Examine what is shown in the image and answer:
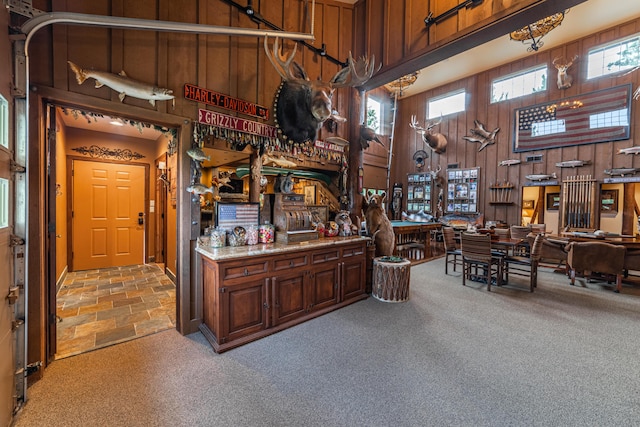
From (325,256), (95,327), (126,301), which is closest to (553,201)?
(325,256)

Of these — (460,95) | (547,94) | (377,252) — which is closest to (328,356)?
(377,252)

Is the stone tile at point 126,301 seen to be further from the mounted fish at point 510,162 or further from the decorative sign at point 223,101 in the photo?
the mounted fish at point 510,162

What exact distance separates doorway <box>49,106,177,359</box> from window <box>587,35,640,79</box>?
10490mm

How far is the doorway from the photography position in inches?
147

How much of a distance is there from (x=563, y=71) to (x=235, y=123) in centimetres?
913

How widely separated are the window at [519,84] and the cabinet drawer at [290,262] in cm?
913

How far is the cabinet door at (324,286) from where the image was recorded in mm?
3225

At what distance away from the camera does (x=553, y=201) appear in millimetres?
7918

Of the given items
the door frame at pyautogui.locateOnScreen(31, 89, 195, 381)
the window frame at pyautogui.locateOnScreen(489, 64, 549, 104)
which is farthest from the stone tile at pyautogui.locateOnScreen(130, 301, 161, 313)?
the window frame at pyautogui.locateOnScreen(489, 64, 549, 104)

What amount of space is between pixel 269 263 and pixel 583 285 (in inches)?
232

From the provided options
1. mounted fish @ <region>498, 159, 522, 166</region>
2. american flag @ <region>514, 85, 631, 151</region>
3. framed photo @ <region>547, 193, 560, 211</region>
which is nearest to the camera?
american flag @ <region>514, 85, 631, 151</region>

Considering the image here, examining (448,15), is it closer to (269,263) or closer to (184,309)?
(269,263)

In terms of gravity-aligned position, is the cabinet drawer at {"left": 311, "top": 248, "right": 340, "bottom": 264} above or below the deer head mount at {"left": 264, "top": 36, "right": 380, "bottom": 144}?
below

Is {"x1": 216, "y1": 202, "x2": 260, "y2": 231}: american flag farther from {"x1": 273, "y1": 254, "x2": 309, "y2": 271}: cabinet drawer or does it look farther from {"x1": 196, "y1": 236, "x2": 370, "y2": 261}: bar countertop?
{"x1": 273, "y1": 254, "x2": 309, "y2": 271}: cabinet drawer
